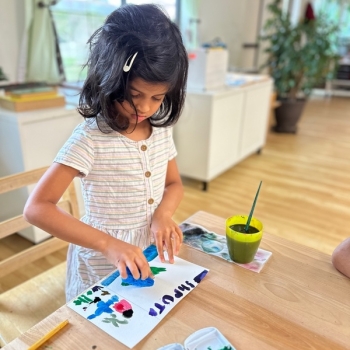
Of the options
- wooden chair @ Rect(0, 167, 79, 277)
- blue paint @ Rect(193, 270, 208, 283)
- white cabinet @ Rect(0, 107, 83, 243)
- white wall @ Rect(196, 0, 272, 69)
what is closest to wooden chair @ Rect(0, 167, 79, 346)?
wooden chair @ Rect(0, 167, 79, 277)

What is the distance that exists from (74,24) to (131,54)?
2.20m

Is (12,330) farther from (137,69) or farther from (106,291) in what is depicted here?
(137,69)

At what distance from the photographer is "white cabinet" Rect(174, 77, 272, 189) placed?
2.49 meters

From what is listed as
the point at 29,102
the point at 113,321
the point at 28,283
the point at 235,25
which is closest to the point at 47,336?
the point at 113,321

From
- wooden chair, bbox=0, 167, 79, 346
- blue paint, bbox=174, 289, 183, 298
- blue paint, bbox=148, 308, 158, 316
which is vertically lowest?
wooden chair, bbox=0, 167, 79, 346

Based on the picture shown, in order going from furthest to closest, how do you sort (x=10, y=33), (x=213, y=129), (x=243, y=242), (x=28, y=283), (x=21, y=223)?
1. (x=213, y=129)
2. (x=10, y=33)
3. (x=28, y=283)
4. (x=21, y=223)
5. (x=243, y=242)

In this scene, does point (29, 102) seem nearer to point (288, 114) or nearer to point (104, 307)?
point (104, 307)

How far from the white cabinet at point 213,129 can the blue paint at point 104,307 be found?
1.94 m

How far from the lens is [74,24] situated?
2584mm

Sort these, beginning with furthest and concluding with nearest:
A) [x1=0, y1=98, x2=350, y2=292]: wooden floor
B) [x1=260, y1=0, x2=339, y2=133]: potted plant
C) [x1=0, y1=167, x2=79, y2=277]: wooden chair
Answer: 1. [x1=260, y1=0, x2=339, y2=133]: potted plant
2. [x1=0, y1=98, x2=350, y2=292]: wooden floor
3. [x1=0, y1=167, x2=79, y2=277]: wooden chair

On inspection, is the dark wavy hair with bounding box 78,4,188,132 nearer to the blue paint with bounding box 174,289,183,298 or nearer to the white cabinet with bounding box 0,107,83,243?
the blue paint with bounding box 174,289,183,298

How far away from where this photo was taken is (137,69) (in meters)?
0.68

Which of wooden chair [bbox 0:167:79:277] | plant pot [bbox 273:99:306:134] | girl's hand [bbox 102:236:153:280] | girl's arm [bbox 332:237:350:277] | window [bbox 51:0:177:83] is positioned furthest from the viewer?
plant pot [bbox 273:99:306:134]

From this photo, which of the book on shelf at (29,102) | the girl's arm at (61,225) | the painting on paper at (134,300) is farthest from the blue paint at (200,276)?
the book on shelf at (29,102)
